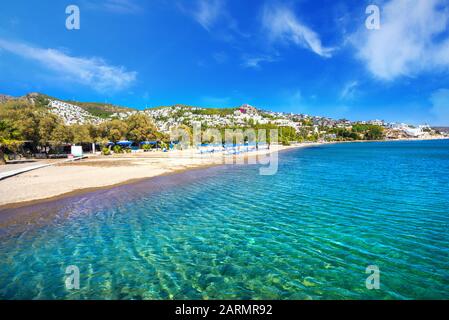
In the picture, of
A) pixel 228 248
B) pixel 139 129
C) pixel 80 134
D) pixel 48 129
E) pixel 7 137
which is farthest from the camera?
pixel 139 129

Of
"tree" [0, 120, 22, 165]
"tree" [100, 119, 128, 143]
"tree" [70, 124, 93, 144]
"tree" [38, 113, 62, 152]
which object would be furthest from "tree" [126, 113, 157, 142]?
"tree" [0, 120, 22, 165]

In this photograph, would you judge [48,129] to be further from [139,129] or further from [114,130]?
[139,129]

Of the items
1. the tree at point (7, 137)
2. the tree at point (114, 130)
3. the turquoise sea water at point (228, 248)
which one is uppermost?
the tree at point (114, 130)

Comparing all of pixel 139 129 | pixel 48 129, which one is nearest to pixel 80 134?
pixel 48 129

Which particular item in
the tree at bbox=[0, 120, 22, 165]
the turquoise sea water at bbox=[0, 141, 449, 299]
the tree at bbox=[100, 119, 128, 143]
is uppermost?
the tree at bbox=[100, 119, 128, 143]

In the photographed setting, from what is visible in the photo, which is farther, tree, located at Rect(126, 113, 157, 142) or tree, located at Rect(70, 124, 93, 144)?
tree, located at Rect(126, 113, 157, 142)

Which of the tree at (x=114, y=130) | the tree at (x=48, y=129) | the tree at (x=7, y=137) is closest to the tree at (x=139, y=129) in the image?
the tree at (x=114, y=130)

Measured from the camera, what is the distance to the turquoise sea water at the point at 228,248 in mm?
6355

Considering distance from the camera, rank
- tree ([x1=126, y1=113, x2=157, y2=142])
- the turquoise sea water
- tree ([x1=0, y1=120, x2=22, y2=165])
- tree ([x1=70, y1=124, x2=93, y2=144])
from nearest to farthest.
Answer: the turquoise sea water → tree ([x1=0, y1=120, x2=22, y2=165]) → tree ([x1=70, y1=124, x2=93, y2=144]) → tree ([x1=126, y1=113, x2=157, y2=142])

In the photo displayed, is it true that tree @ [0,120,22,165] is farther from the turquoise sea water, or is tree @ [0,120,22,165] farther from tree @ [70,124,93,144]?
the turquoise sea water

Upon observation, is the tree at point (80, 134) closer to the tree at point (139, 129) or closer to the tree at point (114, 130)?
the tree at point (114, 130)

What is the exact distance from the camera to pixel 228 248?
28.6 feet

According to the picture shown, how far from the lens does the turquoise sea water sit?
250 inches
